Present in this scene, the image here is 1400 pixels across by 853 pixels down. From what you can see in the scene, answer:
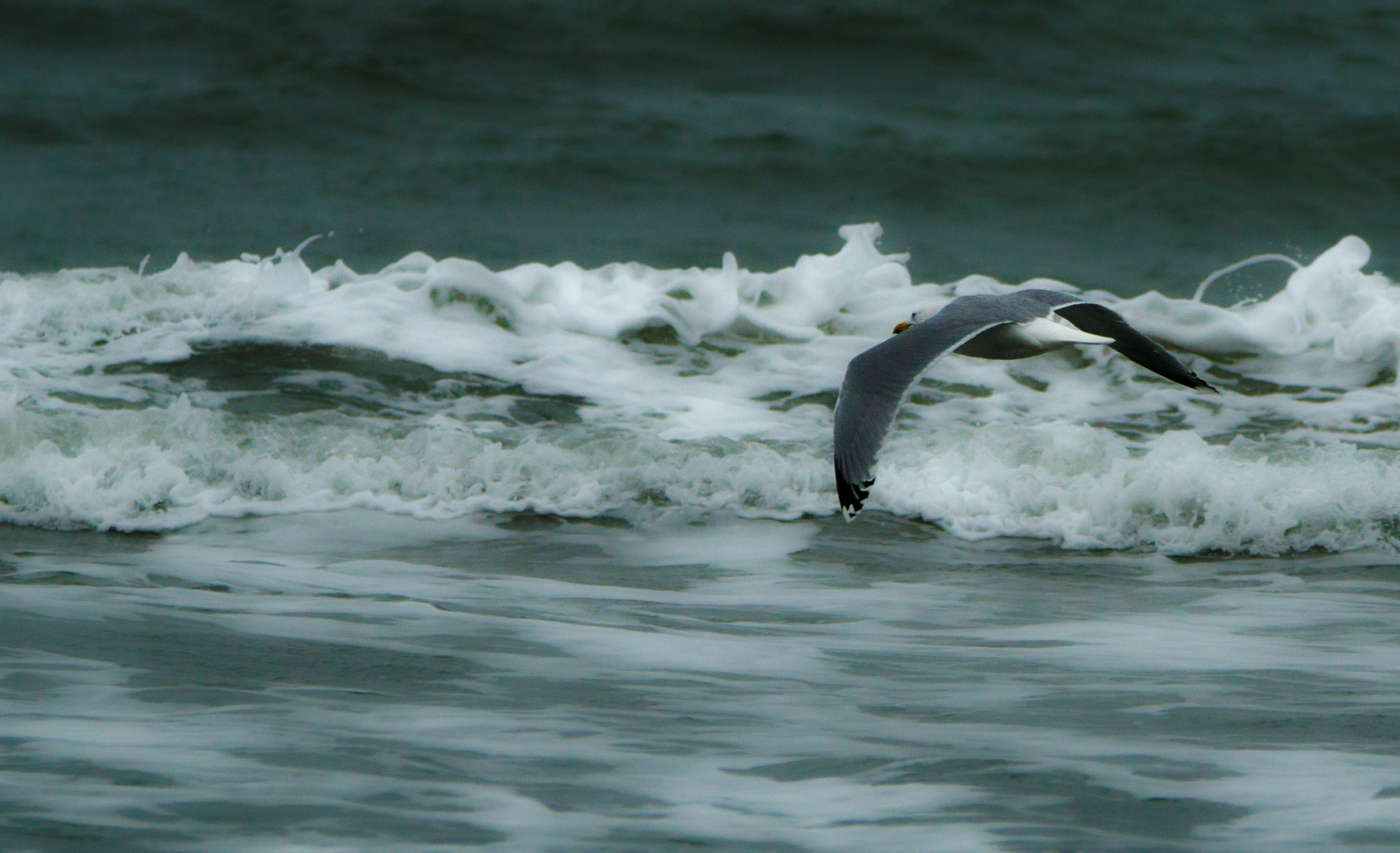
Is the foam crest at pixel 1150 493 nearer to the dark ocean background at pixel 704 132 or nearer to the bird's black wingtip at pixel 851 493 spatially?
the bird's black wingtip at pixel 851 493

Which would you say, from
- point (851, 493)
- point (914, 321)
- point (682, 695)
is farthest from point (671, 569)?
point (682, 695)

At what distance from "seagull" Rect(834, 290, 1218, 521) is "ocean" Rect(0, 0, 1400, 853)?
579 mm

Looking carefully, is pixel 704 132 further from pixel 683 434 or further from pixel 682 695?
pixel 682 695

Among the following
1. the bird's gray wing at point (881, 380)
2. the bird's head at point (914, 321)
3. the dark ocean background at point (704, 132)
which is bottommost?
the bird's gray wing at point (881, 380)

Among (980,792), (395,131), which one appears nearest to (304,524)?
(980,792)

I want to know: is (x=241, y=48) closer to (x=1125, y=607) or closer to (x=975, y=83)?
(x=975, y=83)

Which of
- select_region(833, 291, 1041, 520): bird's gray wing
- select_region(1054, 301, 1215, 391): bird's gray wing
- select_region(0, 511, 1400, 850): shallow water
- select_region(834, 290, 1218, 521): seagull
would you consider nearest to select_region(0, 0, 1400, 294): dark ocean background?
select_region(1054, 301, 1215, 391): bird's gray wing

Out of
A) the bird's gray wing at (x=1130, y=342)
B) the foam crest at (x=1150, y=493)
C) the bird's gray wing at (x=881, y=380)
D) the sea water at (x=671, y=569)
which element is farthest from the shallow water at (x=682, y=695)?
the bird's gray wing at (x=1130, y=342)

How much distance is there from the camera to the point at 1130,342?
581cm

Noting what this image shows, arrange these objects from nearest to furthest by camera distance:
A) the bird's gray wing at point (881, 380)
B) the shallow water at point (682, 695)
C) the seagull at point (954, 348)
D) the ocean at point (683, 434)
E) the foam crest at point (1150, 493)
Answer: the shallow water at point (682, 695) → the ocean at point (683, 434) → the bird's gray wing at point (881, 380) → the seagull at point (954, 348) → the foam crest at point (1150, 493)

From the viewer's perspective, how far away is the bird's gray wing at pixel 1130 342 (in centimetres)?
563

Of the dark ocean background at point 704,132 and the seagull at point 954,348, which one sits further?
the dark ocean background at point 704,132

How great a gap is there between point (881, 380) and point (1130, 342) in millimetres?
1380

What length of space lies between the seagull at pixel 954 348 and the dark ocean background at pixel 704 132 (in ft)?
14.3
